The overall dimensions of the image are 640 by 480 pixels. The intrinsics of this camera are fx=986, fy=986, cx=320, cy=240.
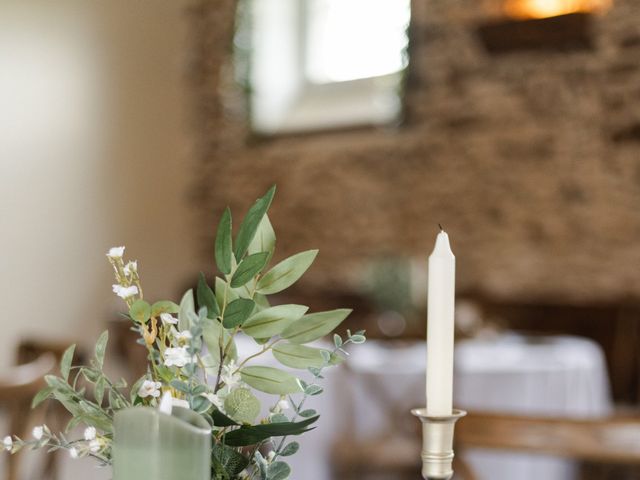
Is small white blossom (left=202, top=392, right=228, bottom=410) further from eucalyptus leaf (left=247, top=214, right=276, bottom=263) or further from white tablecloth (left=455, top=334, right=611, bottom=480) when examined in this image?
white tablecloth (left=455, top=334, right=611, bottom=480)

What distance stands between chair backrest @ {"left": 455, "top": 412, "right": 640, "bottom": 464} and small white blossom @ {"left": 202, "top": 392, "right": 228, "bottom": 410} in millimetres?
1040

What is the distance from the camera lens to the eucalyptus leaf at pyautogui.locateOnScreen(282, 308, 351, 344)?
2.69 feet

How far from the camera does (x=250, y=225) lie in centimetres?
81

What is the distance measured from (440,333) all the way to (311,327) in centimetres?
12

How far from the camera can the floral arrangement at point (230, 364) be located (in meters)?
0.78

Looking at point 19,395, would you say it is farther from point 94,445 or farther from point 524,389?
point 524,389

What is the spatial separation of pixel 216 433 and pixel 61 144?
5.88 metres

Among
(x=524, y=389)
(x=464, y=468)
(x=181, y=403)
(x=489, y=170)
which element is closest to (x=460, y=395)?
(x=524, y=389)

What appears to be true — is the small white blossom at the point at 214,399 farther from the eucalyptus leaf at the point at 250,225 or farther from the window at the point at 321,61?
the window at the point at 321,61

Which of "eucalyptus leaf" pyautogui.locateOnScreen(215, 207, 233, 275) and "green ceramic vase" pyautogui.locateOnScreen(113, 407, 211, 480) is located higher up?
"eucalyptus leaf" pyautogui.locateOnScreen(215, 207, 233, 275)

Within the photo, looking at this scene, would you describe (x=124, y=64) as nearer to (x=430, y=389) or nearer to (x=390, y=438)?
(x=390, y=438)

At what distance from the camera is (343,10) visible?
6.59 metres

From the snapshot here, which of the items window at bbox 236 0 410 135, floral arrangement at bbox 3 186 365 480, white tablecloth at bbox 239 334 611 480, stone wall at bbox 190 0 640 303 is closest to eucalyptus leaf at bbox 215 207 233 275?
floral arrangement at bbox 3 186 365 480

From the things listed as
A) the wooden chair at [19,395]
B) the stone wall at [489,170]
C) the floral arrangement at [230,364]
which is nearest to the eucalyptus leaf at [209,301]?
the floral arrangement at [230,364]
